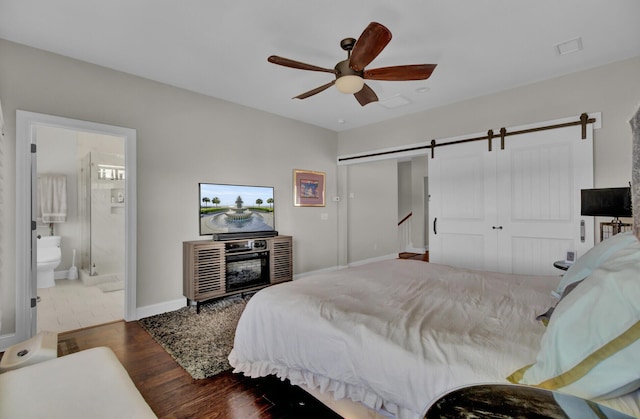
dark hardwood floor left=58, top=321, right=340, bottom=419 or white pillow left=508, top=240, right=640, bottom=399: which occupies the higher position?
white pillow left=508, top=240, right=640, bottom=399

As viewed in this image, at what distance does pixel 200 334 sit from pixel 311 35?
286 cm

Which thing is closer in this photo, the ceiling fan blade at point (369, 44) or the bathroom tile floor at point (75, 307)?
the ceiling fan blade at point (369, 44)

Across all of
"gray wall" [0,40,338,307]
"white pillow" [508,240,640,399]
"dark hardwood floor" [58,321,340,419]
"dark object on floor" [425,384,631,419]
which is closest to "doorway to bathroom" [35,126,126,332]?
"gray wall" [0,40,338,307]

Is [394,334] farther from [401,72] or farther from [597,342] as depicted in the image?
[401,72]

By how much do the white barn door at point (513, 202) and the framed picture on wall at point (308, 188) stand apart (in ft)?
6.10

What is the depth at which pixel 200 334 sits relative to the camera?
276 cm

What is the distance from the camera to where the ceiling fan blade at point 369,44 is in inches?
71.3

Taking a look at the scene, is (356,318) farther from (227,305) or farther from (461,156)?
(461,156)

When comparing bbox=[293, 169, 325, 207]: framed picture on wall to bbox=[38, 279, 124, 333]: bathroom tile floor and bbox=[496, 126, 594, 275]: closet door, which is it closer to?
bbox=[496, 126, 594, 275]: closet door

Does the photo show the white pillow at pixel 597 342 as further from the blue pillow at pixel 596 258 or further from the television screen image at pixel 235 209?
the television screen image at pixel 235 209

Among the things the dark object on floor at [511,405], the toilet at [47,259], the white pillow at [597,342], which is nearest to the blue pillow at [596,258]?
the white pillow at [597,342]

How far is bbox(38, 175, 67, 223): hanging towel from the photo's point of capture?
4.76m

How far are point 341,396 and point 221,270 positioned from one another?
7.88ft

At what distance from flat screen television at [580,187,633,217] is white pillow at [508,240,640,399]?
172cm
